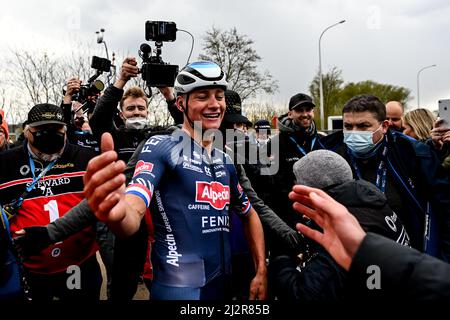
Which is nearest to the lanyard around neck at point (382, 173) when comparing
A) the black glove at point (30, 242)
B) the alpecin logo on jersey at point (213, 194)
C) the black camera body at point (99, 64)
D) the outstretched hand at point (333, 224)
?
the alpecin logo on jersey at point (213, 194)

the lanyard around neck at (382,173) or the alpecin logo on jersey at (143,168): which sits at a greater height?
the alpecin logo on jersey at (143,168)

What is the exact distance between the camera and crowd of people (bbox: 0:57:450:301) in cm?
135

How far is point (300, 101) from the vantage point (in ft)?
14.5

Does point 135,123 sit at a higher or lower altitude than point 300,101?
lower

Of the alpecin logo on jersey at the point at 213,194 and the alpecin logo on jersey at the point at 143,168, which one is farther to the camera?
the alpecin logo on jersey at the point at 213,194

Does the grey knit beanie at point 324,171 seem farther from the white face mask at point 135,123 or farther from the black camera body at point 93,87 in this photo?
the black camera body at point 93,87

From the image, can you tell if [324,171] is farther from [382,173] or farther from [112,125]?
[112,125]

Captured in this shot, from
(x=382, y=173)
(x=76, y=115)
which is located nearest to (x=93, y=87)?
(x=76, y=115)

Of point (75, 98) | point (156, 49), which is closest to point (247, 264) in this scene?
point (156, 49)

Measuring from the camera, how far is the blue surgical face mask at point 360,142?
302cm

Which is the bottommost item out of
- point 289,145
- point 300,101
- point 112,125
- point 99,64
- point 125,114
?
point 289,145

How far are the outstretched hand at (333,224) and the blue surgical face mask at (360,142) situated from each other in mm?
1708

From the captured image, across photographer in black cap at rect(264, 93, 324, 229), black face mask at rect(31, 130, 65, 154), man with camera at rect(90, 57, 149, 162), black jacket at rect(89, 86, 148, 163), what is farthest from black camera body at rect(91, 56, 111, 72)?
photographer in black cap at rect(264, 93, 324, 229)

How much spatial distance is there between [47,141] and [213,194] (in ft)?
5.05
